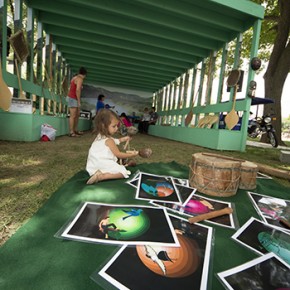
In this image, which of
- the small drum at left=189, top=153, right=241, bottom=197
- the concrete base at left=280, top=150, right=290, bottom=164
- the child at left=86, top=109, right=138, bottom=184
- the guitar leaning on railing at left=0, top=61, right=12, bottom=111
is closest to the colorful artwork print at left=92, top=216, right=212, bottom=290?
the small drum at left=189, top=153, right=241, bottom=197

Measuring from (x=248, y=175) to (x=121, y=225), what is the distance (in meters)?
1.65

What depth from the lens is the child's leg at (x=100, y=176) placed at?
201cm

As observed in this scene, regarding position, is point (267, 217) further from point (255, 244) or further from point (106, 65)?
point (106, 65)

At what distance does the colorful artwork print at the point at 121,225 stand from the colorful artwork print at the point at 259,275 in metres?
0.31

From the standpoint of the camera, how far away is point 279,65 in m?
8.38

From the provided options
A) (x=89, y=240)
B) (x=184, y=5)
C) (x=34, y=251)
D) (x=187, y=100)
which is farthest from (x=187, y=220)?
(x=187, y=100)

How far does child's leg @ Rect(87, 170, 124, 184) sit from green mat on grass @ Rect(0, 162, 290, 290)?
293 millimetres

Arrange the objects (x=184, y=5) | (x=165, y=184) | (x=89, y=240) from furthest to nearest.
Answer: (x=184, y=5), (x=165, y=184), (x=89, y=240)

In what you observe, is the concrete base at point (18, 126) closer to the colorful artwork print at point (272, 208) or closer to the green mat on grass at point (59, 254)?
the green mat on grass at point (59, 254)

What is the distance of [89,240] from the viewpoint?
3.73ft

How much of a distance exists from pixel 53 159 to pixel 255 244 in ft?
8.71

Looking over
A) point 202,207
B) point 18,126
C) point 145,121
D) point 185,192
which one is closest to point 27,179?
point 185,192

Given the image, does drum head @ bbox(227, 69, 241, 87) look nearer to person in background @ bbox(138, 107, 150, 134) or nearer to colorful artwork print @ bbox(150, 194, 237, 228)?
colorful artwork print @ bbox(150, 194, 237, 228)

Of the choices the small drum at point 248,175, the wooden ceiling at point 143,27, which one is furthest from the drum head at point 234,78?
the small drum at point 248,175
